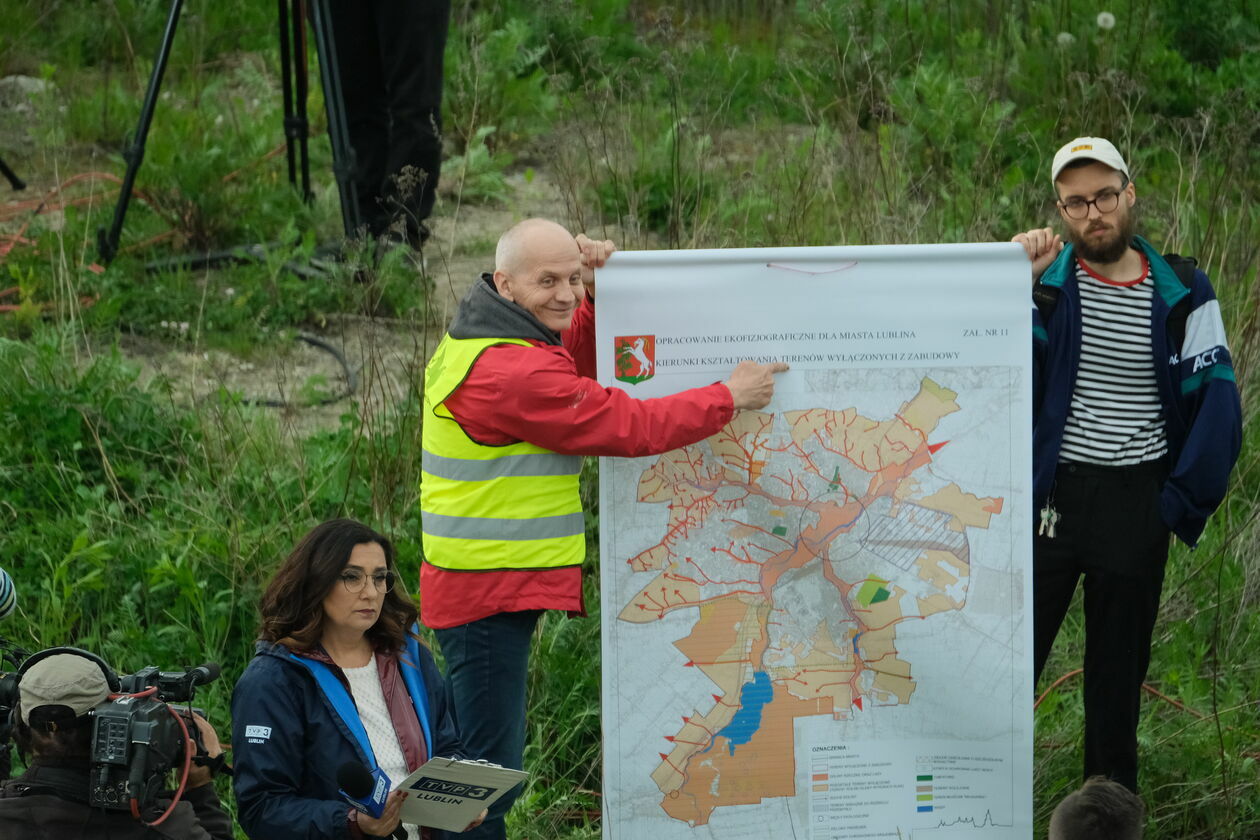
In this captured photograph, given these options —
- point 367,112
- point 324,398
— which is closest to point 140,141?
point 367,112

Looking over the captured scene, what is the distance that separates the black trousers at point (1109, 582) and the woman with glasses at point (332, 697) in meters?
1.83

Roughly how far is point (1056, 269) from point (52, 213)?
5.90 m

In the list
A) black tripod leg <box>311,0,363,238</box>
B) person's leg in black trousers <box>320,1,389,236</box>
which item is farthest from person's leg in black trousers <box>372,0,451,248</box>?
black tripod leg <box>311,0,363,238</box>

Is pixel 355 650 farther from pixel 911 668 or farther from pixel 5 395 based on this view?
pixel 5 395

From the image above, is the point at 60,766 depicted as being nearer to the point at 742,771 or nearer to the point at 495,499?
the point at 495,499

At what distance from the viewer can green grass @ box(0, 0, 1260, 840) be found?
5.75 meters

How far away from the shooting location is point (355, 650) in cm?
392

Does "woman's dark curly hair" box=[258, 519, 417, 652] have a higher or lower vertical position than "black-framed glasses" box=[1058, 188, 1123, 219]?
lower

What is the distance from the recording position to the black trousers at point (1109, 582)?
14.7 feet

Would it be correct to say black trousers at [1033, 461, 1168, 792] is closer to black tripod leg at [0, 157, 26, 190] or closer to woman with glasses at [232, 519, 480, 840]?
woman with glasses at [232, 519, 480, 840]

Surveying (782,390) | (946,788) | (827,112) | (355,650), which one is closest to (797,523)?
(782,390)

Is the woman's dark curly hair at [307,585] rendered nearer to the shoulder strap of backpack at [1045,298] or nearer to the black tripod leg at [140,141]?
the shoulder strap of backpack at [1045,298]

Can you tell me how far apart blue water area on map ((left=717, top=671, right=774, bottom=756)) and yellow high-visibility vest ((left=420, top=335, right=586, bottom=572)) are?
0.61 m

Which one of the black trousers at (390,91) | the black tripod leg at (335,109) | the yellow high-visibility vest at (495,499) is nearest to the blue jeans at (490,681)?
the yellow high-visibility vest at (495,499)
